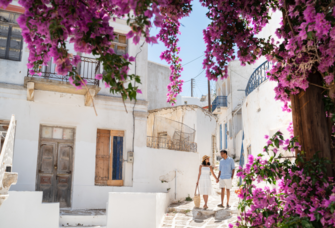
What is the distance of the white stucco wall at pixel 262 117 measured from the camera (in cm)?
802

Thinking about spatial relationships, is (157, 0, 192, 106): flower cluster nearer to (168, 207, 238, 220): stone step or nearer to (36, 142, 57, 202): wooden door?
(168, 207, 238, 220): stone step

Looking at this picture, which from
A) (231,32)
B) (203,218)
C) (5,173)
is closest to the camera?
(231,32)

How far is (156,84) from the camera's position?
18.5 m

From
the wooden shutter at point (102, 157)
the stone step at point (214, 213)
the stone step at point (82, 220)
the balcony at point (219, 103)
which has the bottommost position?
the stone step at point (82, 220)

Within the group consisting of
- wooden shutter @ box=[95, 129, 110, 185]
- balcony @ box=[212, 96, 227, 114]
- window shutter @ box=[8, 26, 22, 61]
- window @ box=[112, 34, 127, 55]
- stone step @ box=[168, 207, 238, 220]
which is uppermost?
balcony @ box=[212, 96, 227, 114]

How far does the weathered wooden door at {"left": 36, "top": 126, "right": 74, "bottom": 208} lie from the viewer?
9.53 metres

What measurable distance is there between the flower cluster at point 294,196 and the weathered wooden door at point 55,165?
737 cm

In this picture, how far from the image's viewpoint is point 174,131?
1417 cm

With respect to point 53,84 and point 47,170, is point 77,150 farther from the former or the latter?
point 53,84

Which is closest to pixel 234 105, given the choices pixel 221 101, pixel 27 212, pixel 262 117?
pixel 221 101

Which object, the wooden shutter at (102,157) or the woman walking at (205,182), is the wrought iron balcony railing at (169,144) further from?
the woman walking at (205,182)

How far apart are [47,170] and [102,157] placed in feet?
5.51

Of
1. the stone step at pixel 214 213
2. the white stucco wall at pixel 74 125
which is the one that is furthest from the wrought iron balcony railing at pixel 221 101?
the stone step at pixel 214 213

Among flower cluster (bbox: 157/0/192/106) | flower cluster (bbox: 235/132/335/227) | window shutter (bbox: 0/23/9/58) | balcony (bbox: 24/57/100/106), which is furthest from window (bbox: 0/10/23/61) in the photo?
flower cluster (bbox: 235/132/335/227)
